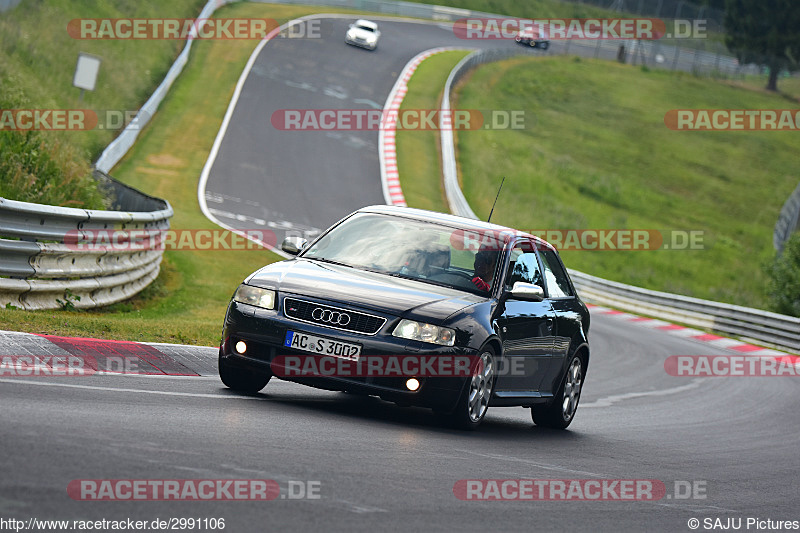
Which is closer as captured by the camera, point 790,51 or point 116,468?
point 116,468

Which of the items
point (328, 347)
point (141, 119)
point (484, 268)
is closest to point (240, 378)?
point (328, 347)

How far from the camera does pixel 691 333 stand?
27031mm

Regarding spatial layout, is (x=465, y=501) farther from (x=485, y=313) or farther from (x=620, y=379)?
(x=620, y=379)

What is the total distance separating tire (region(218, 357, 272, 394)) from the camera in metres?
8.99

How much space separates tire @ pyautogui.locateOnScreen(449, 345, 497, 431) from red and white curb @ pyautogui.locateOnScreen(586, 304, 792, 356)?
1628 cm

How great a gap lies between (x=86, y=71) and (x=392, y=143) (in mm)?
13346

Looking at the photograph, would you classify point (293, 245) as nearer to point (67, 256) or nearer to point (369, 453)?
point (369, 453)

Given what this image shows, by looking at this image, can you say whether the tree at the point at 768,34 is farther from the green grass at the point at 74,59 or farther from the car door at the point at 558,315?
the car door at the point at 558,315

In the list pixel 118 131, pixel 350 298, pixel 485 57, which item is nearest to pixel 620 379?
pixel 350 298

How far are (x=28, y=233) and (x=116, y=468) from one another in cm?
697

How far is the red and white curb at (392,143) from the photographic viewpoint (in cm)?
3638

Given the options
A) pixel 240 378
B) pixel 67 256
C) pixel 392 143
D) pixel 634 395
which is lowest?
pixel 392 143

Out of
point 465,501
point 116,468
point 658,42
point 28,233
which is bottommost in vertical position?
point 658,42

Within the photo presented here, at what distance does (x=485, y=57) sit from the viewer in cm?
6012
